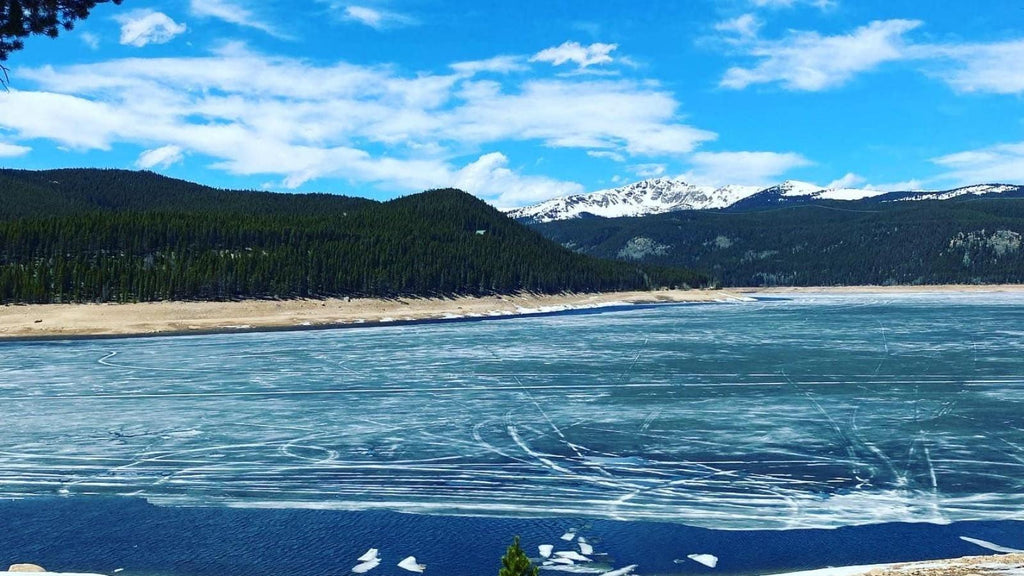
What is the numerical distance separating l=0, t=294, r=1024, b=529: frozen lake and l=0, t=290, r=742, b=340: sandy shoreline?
36.4 metres

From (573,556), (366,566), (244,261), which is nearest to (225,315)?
(244,261)

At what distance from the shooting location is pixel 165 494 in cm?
2127

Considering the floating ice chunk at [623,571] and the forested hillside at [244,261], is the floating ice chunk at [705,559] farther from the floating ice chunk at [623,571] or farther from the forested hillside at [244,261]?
the forested hillside at [244,261]

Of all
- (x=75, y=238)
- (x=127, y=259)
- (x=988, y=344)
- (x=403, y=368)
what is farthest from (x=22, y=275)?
(x=988, y=344)

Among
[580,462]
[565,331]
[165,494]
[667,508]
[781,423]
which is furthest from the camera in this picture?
[565,331]

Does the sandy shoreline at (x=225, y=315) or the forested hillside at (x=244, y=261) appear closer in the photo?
the sandy shoreline at (x=225, y=315)

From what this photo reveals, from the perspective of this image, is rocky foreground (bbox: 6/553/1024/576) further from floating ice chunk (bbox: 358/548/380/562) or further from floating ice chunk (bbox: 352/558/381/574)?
floating ice chunk (bbox: 358/548/380/562)

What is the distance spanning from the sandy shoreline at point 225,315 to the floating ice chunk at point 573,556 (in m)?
81.7

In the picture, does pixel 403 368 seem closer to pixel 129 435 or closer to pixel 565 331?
pixel 129 435

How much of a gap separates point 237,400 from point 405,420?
33.7 feet

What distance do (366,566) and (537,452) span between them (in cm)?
1036

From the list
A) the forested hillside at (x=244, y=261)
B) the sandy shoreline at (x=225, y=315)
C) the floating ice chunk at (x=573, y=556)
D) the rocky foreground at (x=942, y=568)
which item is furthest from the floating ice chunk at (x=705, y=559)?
the forested hillside at (x=244, y=261)

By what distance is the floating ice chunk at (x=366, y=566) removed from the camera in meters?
15.7

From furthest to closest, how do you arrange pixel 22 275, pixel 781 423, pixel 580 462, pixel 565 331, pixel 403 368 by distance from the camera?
pixel 22 275 < pixel 565 331 < pixel 403 368 < pixel 781 423 < pixel 580 462
